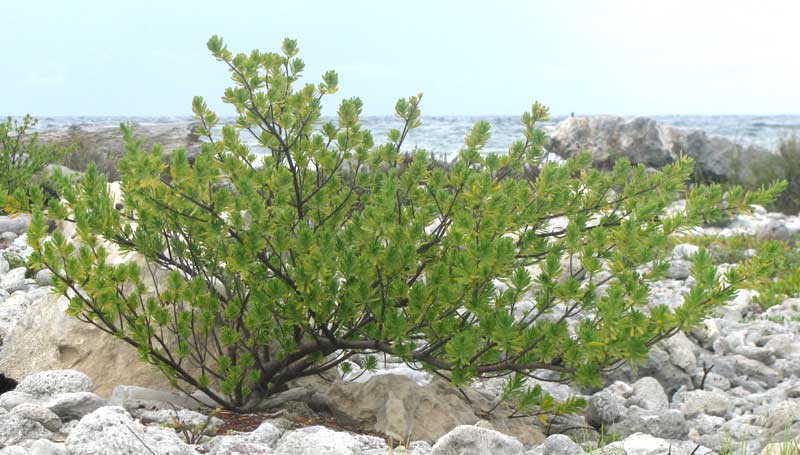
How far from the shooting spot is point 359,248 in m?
3.76

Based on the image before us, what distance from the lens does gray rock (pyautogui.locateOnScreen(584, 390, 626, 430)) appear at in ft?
15.8

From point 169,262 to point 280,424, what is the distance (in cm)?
103

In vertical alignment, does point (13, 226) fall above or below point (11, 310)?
above

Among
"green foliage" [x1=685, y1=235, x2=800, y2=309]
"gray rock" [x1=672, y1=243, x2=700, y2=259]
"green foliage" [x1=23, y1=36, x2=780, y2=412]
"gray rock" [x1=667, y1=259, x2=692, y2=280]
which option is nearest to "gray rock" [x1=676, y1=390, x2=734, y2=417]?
"green foliage" [x1=685, y1=235, x2=800, y2=309]

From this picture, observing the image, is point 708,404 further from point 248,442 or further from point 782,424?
point 248,442

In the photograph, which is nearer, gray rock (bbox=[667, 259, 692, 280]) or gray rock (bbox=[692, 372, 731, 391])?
gray rock (bbox=[692, 372, 731, 391])

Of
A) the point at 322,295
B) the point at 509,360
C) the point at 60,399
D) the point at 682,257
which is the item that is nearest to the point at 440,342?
the point at 509,360

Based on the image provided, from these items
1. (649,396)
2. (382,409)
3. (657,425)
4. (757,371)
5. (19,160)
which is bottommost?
(757,371)

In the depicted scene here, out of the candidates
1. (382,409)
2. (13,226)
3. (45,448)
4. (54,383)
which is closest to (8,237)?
(13,226)

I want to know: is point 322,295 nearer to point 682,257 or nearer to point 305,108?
point 305,108

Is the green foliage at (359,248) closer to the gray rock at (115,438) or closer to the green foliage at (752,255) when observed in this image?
the gray rock at (115,438)

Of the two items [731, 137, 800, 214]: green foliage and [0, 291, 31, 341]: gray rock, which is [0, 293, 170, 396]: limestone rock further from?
[731, 137, 800, 214]: green foliage

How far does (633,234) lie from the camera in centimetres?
357

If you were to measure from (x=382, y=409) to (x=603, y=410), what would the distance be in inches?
60.8
